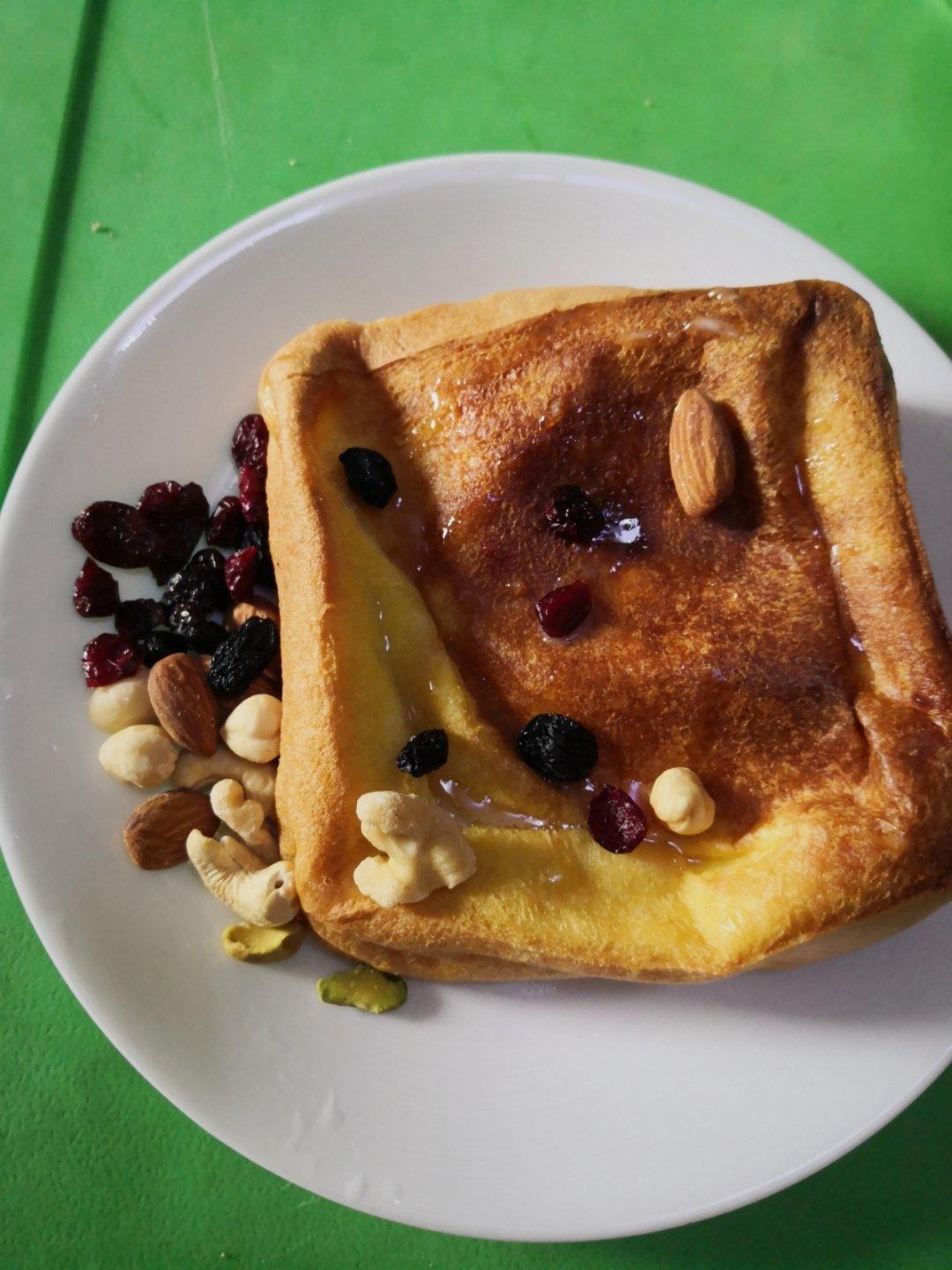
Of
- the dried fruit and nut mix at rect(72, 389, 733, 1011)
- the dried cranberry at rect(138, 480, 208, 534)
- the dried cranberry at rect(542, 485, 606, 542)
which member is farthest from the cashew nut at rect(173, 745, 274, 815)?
the dried cranberry at rect(542, 485, 606, 542)

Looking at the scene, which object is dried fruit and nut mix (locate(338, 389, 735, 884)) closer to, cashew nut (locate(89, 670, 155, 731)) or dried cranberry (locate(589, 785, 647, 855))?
dried cranberry (locate(589, 785, 647, 855))

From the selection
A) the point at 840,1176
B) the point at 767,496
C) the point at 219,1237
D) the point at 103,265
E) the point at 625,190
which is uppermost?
the point at 103,265

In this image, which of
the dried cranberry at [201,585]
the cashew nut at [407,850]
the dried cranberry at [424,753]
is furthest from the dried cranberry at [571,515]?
the dried cranberry at [201,585]

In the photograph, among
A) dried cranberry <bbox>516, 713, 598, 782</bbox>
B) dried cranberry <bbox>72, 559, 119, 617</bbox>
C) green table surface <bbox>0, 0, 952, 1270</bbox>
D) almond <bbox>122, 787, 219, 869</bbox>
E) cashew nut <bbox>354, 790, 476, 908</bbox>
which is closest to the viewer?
cashew nut <bbox>354, 790, 476, 908</bbox>

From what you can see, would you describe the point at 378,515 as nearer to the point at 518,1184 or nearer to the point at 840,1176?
the point at 518,1184

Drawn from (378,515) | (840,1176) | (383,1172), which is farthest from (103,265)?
(840,1176)
